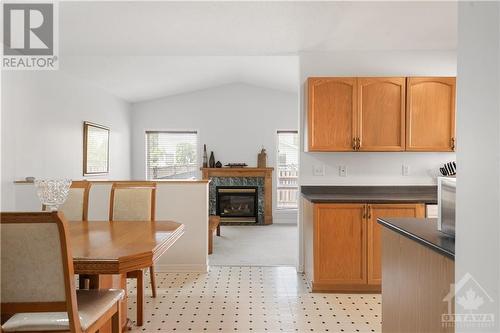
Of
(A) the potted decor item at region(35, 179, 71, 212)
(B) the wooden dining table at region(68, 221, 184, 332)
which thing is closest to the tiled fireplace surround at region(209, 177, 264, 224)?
(B) the wooden dining table at region(68, 221, 184, 332)

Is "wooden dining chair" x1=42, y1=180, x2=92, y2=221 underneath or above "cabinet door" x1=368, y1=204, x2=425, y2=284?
above

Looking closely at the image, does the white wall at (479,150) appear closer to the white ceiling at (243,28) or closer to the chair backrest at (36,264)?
the chair backrest at (36,264)

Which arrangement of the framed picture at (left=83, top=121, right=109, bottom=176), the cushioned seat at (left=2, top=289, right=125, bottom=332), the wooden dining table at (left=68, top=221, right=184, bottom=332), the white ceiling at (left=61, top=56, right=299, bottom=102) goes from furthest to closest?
the framed picture at (left=83, top=121, right=109, bottom=176) → the white ceiling at (left=61, top=56, right=299, bottom=102) → the wooden dining table at (left=68, top=221, right=184, bottom=332) → the cushioned seat at (left=2, top=289, right=125, bottom=332)

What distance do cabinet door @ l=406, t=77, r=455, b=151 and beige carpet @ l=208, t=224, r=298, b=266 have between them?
2.01 m

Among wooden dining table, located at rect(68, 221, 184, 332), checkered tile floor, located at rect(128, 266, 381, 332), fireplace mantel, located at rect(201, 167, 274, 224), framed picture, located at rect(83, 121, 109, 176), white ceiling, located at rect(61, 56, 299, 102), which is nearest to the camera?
wooden dining table, located at rect(68, 221, 184, 332)

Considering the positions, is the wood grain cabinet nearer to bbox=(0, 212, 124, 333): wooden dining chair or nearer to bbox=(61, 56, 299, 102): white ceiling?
bbox=(61, 56, 299, 102): white ceiling

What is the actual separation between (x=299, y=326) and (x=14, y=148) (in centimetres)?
325

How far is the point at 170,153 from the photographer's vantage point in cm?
726

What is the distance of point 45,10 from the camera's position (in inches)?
107

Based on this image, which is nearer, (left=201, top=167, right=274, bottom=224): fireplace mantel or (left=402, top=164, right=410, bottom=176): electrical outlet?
(left=402, top=164, right=410, bottom=176): electrical outlet

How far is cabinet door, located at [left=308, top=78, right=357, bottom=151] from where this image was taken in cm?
333

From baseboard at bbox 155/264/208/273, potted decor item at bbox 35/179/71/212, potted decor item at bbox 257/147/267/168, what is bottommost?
baseboard at bbox 155/264/208/273

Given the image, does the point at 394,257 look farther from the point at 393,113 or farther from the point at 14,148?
the point at 14,148

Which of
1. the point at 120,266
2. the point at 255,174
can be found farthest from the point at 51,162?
the point at 255,174
